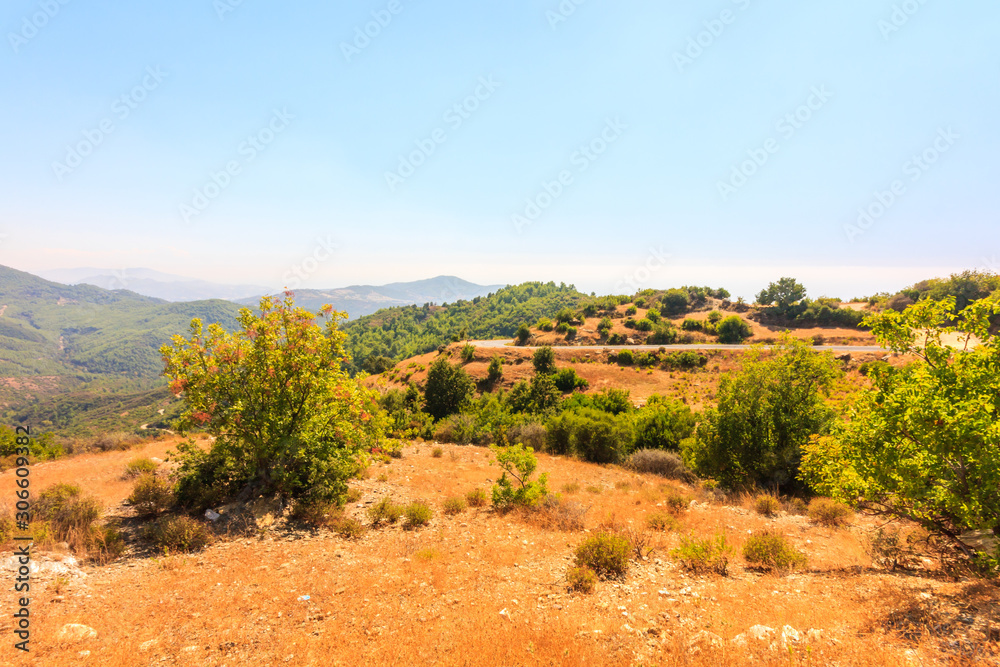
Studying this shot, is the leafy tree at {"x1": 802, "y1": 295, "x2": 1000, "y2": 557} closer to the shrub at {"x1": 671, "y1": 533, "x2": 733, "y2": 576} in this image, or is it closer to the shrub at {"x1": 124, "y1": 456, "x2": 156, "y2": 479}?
the shrub at {"x1": 671, "y1": 533, "x2": 733, "y2": 576}

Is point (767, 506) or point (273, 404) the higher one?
point (273, 404)

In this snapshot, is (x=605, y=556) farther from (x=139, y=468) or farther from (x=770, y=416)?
(x=139, y=468)

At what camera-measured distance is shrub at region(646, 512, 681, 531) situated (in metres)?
10.4

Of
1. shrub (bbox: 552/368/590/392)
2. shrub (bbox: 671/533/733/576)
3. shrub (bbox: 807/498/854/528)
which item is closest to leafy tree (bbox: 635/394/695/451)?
shrub (bbox: 807/498/854/528)

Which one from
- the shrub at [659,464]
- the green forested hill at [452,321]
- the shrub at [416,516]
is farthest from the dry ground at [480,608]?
the green forested hill at [452,321]

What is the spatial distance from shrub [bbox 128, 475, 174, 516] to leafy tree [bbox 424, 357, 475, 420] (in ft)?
77.6

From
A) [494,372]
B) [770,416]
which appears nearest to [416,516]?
[770,416]

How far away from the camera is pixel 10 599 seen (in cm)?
666

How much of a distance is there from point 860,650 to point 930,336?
578 centimetres

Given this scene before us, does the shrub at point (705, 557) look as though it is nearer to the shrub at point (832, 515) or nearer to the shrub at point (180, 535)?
the shrub at point (832, 515)

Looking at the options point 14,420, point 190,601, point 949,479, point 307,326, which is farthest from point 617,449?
point 14,420

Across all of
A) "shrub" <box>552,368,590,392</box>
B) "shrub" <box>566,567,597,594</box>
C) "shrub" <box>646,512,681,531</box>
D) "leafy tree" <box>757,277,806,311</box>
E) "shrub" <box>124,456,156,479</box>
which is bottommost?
"shrub" <box>552,368,590,392</box>

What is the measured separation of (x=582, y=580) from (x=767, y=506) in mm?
7832

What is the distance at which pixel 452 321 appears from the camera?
5226 inches
